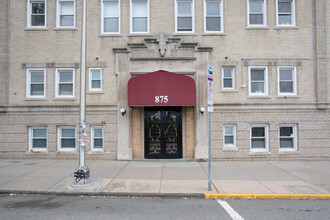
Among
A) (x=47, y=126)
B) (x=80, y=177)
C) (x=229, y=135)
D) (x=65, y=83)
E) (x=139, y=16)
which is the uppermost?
(x=139, y=16)

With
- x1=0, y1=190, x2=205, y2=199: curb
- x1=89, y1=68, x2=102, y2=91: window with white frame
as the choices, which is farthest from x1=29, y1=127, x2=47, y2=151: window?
x1=0, y1=190, x2=205, y2=199: curb

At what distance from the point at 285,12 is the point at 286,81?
11.8 ft

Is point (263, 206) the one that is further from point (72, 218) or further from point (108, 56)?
point (108, 56)

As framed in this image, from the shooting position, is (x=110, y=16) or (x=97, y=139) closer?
(x=97, y=139)

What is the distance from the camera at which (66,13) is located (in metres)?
11.4

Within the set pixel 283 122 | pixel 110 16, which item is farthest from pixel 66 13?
pixel 283 122

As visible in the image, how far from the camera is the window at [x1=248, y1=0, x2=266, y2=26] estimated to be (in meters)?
11.2

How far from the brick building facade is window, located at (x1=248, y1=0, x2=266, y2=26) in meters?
0.07

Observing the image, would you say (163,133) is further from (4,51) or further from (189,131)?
(4,51)

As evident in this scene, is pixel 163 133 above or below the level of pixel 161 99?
below

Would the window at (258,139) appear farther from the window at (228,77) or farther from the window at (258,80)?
the window at (228,77)

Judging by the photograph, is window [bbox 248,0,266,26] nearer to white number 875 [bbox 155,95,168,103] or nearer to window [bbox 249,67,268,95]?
window [bbox 249,67,268,95]

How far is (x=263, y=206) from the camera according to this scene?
224 inches

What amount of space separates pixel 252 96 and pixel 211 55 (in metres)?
2.87
